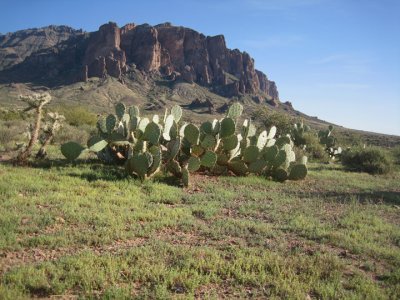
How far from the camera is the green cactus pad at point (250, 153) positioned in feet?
35.2

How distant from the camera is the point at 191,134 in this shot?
10.1m

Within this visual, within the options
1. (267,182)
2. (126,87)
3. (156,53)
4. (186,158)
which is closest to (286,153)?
(267,182)

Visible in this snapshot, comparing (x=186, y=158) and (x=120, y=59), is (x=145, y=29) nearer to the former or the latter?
(x=120, y=59)

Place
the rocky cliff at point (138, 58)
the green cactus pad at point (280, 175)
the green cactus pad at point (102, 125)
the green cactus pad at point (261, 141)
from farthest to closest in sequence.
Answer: the rocky cliff at point (138, 58), the green cactus pad at point (261, 141), the green cactus pad at point (280, 175), the green cactus pad at point (102, 125)

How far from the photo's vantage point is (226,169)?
35.9ft

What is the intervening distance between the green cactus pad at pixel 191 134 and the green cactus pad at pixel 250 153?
152 cm

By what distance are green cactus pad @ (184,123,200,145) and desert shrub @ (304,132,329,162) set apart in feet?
34.9

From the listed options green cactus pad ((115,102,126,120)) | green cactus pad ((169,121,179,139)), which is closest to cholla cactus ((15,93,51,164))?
green cactus pad ((115,102,126,120))

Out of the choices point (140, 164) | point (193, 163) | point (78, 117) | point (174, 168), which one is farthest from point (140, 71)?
point (140, 164)

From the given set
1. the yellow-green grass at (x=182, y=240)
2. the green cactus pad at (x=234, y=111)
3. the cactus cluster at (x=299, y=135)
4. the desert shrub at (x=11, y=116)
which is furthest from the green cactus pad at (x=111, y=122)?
the desert shrub at (x=11, y=116)

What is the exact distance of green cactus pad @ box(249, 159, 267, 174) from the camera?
1072 cm

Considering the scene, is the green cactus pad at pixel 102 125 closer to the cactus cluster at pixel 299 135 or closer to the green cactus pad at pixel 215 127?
the green cactus pad at pixel 215 127

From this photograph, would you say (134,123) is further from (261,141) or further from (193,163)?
(261,141)

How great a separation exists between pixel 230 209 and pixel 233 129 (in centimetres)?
345
